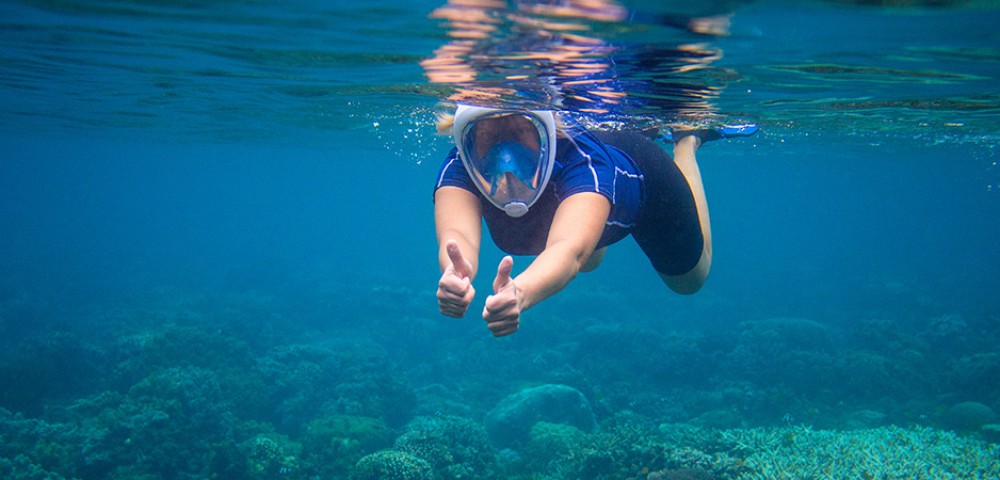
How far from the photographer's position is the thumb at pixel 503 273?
281 centimetres

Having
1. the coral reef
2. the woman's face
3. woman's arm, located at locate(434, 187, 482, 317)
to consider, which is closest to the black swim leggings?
the woman's face

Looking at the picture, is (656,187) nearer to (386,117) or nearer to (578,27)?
A: (578,27)

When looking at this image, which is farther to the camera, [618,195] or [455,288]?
[618,195]

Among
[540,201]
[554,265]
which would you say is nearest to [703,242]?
[540,201]

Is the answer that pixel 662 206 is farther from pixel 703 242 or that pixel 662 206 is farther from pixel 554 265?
pixel 554 265

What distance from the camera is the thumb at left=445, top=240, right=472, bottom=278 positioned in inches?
119

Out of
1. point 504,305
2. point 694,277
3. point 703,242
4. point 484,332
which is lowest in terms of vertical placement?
point 484,332

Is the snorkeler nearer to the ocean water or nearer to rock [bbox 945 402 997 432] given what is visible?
the ocean water

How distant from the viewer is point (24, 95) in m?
17.6

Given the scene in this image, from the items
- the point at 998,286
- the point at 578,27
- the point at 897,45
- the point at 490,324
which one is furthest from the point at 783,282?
the point at 490,324

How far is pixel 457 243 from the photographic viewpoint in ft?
10.4

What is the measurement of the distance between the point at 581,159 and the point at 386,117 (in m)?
15.9

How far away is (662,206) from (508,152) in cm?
167

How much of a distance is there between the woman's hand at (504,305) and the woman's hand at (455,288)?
0.13 meters
